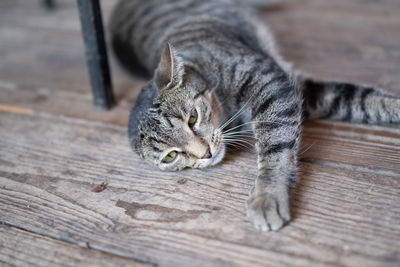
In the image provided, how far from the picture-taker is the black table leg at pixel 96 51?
172 cm

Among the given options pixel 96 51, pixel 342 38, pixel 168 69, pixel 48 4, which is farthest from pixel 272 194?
pixel 48 4

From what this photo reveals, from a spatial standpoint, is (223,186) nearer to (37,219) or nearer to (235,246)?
(235,246)

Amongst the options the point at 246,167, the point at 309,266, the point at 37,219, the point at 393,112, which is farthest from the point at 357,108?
the point at 37,219

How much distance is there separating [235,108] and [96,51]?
0.70m

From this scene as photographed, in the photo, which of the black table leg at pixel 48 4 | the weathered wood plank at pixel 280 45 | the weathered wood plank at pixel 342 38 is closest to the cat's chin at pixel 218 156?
the weathered wood plank at pixel 280 45

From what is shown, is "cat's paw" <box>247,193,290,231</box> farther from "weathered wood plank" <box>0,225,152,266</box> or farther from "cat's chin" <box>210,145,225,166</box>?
"weathered wood plank" <box>0,225,152,266</box>

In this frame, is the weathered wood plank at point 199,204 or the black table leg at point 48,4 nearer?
the weathered wood plank at point 199,204

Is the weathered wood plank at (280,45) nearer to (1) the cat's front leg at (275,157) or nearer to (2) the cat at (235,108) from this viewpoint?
(2) the cat at (235,108)

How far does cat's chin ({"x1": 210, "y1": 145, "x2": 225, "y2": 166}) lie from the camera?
1.44m

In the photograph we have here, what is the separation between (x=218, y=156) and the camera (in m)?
1.45

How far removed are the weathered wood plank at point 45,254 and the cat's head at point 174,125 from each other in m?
0.41

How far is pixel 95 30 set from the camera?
1.75 meters

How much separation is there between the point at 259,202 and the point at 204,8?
4.64 ft

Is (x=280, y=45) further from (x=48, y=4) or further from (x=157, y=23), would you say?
(x=48, y=4)
